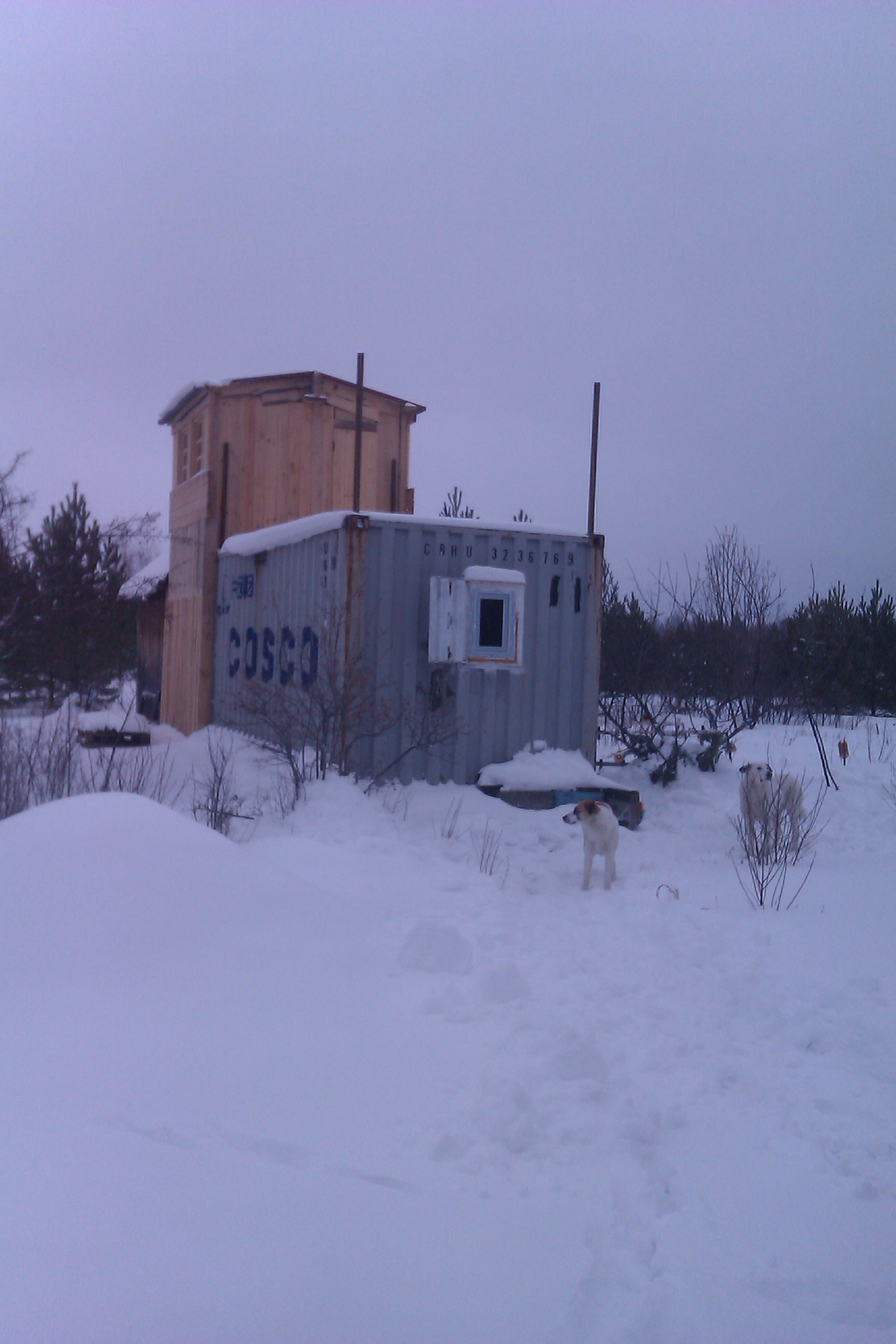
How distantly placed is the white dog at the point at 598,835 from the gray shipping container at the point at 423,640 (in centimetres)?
249

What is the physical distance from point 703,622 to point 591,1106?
12110 millimetres

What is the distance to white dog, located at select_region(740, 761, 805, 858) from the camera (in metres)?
6.70

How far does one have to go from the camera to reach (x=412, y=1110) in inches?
124

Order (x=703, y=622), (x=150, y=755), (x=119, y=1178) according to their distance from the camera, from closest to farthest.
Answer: (x=119, y=1178) → (x=150, y=755) → (x=703, y=622)

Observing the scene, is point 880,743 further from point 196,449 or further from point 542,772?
point 196,449

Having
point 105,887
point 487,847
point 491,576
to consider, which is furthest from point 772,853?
point 105,887

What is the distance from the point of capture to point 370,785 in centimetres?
849

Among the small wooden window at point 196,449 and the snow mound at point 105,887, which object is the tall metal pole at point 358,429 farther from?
the snow mound at point 105,887

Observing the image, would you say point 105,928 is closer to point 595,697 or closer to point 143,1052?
point 143,1052

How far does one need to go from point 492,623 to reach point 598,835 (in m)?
2.98

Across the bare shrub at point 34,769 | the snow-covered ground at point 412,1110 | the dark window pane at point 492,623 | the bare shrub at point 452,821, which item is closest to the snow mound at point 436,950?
the snow-covered ground at point 412,1110

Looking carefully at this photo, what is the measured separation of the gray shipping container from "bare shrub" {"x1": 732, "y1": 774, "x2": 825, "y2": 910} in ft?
8.44

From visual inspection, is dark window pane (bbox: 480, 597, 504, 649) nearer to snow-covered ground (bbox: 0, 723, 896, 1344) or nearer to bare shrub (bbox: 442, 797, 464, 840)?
bare shrub (bbox: 442, 797, 464, 840)

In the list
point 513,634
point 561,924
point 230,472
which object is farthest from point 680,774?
point 230,472
